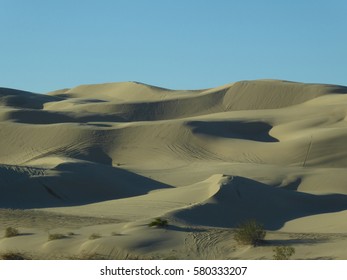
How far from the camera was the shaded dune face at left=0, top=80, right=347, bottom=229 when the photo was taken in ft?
104

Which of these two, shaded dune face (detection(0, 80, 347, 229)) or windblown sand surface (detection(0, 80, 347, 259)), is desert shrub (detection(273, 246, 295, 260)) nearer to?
windblown sand surface (detection(0, 80, 347, 259))

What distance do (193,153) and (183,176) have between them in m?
10.1

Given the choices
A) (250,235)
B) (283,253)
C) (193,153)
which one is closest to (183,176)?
(193,153)

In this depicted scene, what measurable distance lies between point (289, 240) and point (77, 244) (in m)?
4.59

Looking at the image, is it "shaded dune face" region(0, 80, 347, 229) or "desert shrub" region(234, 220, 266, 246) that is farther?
"shaded dune face" region(0, 80, 347, 229)

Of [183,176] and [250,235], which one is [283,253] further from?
[183,176]

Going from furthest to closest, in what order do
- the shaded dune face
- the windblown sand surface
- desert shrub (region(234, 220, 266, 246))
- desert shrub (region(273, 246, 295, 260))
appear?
the shaded dune face, the windblown sand surface, desert shrub (region(234, 220, 266, 246)), desert shrub (region(273, 246, 295, 260))

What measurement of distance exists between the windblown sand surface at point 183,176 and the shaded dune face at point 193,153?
0.08 meters

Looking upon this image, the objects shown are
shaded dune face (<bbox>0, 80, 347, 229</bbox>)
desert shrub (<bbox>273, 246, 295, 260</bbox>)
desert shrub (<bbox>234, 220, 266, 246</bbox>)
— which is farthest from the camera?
shaded dune face (<bbox>0, 80, 347, 229</bbox>)

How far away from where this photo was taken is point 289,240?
Answer: 19.9 meters

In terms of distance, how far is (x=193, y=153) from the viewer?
5250 cm

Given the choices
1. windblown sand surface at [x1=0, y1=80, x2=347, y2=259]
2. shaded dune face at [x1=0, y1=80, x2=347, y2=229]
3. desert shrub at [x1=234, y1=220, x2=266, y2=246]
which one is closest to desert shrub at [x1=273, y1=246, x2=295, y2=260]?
windblown sand surface at [x1=0, y1=80, x2=347, y2=259]

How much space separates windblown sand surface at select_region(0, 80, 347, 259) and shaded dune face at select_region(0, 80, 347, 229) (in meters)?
0.08

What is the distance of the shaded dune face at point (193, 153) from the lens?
1244 inches
